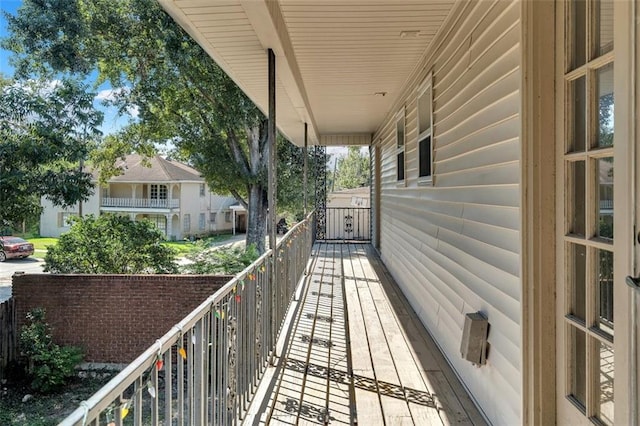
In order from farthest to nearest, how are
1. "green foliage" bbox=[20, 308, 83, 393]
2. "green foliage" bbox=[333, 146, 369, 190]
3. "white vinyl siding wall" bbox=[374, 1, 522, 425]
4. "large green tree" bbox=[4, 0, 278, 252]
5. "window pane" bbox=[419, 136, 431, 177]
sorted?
"green foliage" bbox=[333, 146, 369, 190]
"large green tree" bbox=[4, 0, 278, 252]
"green foliage" bbox=[20, 308, 83, 393]
"window pane" bbox=[419, 136, 431, 177]
"white vinyl siding wall" bbox=[374, 1, 522, 425]

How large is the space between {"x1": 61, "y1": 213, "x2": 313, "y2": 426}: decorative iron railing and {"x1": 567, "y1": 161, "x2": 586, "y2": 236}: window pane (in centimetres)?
149

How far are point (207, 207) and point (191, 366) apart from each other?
29.9 m

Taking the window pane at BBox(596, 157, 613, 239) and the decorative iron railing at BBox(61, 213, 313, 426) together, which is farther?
the window pane at BBox(596, 157, 613, 239)

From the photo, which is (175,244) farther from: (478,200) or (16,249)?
(478,200)

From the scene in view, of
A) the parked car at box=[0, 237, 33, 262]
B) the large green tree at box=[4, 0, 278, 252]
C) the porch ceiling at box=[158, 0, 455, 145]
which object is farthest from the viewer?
the parked car at box=[0, 237, 33, 262]

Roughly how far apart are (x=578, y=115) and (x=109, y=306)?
882 cm

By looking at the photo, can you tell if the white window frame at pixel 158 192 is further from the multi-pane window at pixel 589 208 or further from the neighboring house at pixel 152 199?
the multi-pane window at pixel 589 208

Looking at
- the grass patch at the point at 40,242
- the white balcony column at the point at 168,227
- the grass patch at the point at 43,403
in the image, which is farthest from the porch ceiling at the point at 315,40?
the grass patch at the point at 40,242

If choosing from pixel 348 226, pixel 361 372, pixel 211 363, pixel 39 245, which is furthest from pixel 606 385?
pixel 39 245

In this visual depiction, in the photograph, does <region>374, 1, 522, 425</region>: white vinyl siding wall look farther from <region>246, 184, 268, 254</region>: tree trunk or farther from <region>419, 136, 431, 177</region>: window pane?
<region>246, 184, 268, 254</region>: tree trunk

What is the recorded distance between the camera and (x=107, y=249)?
9211mm

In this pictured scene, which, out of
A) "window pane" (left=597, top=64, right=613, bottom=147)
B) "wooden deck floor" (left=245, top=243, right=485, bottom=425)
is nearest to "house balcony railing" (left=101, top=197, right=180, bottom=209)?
"wooden deck floor" (left=245, top=243, right=485, bottom=425)

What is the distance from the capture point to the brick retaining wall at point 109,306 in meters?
8.26

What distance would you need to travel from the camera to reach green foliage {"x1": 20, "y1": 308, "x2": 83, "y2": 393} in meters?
7.84
